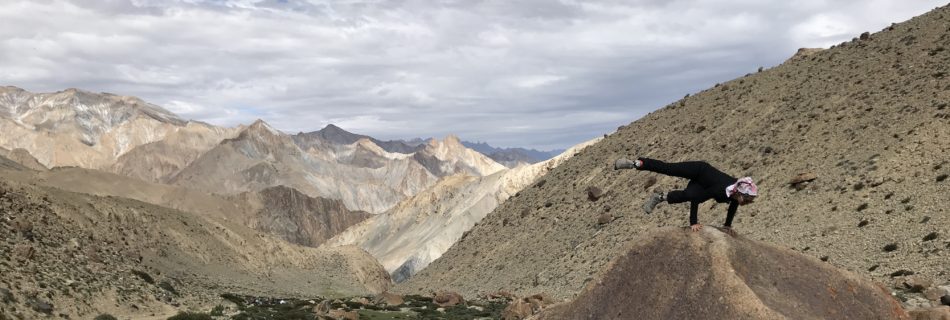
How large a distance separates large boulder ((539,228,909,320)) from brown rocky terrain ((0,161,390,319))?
111 feet

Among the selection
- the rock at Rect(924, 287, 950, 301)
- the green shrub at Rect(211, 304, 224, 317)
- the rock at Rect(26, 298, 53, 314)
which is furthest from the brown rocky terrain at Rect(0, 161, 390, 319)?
the rock at Rect(924, 287, 950, 301)

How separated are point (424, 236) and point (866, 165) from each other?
435ft

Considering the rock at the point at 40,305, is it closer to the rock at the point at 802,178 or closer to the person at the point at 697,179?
the person at the point at 697,179

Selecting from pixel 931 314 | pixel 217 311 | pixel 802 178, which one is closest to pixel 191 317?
pixel 217 311

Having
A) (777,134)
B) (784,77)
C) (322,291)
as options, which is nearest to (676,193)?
(777,134)

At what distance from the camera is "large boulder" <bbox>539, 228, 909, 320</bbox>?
13.1 metres

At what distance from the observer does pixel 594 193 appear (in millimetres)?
75438

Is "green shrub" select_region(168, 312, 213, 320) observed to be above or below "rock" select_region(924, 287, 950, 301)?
below

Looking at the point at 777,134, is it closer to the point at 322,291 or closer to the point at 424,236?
the point at 322,291

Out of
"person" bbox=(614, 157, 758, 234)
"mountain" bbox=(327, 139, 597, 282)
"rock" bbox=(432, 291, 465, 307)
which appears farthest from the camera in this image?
"mountain" bbox=(327, 139, 597, 282)

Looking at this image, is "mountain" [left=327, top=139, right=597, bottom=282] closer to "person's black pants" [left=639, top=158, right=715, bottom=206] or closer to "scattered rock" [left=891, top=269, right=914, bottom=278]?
"scattered rock" [left=891, top=269, right=914, bottom=278]

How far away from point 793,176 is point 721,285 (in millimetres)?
44308

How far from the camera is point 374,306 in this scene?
192 ft

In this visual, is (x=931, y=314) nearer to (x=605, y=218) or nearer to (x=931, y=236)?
(x=931, y=236)
